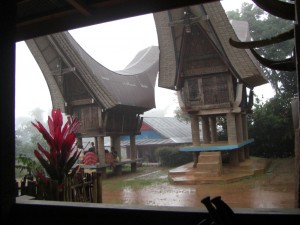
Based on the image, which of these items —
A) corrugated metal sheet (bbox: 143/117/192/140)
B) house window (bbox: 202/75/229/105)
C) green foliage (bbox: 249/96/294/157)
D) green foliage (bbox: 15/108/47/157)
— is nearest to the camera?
house window (bbox: 202/75/229/105)

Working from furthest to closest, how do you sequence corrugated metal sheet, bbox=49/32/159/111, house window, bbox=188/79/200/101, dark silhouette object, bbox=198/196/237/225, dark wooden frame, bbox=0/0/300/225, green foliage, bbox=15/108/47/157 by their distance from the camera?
green foliage, bbox=15/108/47/157
corrugated metal sheet, bbox=49/32/159/111
house window, bbox=188/79/200/101
dark wooden frame, bbox=0/0/300/225
dark silhouette object, bbox=198/196/237/225

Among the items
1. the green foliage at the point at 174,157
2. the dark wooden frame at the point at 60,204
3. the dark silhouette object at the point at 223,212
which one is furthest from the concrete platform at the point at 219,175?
the dark silhouette object at the point at 223,212

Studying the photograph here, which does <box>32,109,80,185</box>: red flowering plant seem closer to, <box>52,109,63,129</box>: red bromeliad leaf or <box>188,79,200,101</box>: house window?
<box>52,109,63,129</box>: red bromeliad leaf

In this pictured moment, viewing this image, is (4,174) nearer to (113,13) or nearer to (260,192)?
(113,13)

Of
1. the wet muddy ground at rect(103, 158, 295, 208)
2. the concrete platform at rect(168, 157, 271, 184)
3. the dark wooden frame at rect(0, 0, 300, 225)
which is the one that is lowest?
the wet muddy ground at rect(103, 158, 295, 208)

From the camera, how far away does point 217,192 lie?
7.40 meters

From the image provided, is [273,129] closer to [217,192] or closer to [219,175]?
[219,175]

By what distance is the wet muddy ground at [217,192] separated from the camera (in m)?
6.39

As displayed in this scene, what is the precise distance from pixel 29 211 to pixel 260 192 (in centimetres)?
635

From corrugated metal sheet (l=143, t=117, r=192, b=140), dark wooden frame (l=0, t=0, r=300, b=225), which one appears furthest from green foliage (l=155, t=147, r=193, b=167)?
dark wooden frame (l=0, t=0, r=300, b=225)

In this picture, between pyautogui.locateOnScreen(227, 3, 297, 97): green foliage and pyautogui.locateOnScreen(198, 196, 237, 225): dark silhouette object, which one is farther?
pyautogui.locateOnScreen(227, 3, 297, 97): green foliage

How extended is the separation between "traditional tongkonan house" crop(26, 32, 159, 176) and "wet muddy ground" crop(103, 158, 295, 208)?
3.24 meters

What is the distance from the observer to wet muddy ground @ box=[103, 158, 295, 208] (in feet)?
21.0

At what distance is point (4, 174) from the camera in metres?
1.95
